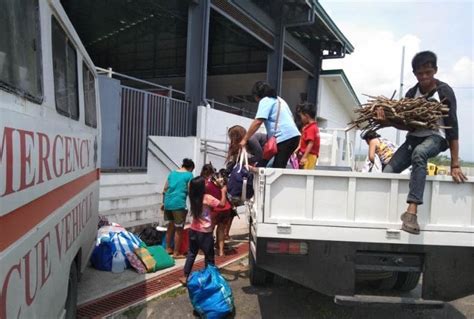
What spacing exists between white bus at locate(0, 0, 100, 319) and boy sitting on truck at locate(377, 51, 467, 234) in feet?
8.57

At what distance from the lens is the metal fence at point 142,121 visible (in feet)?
31.5

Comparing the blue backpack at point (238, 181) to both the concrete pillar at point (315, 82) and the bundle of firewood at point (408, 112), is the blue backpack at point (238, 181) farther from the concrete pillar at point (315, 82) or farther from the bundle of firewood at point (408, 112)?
the concrete pillar at point (315, 82)

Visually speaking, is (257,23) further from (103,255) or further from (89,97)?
(103,255)

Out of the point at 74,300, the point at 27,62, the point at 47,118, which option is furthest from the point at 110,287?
the point at 27,62

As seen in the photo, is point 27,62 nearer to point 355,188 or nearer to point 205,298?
point 355,188

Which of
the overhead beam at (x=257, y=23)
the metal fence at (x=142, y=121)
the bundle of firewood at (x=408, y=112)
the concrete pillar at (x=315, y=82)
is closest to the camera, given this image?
the bundle of firewood at (x=408, y=112)

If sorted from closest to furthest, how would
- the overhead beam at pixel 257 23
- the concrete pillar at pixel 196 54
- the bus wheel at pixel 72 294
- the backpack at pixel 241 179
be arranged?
the bus wheel at pixel 72 294, the backpack at pixel 241 179, the concrete pillar at pixel 196 54, the overhead beam at pixel 257 23

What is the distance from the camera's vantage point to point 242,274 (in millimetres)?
5699

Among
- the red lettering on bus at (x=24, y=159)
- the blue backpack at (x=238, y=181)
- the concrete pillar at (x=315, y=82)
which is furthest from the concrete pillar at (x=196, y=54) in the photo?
the concrete pillar at (x=315, y=82)

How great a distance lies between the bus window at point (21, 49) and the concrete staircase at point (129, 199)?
17.2 feet

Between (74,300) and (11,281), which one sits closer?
(11,281)

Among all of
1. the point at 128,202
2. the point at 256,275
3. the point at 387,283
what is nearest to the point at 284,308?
the point at 256,275

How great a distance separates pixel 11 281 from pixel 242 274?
4.22m

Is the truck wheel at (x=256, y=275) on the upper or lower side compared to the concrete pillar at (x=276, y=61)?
lower
